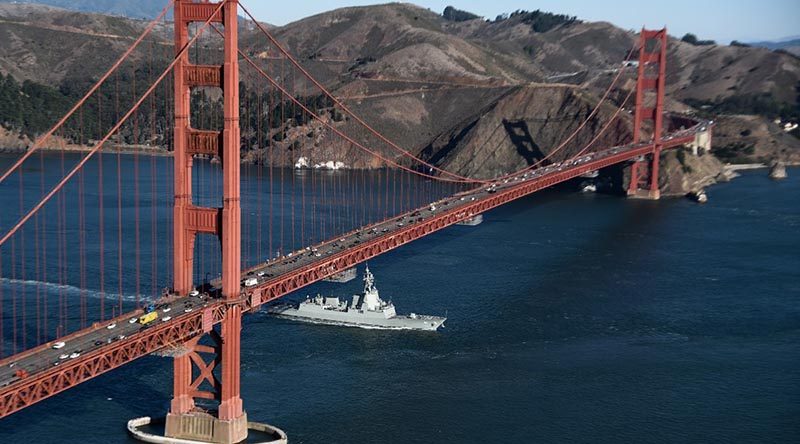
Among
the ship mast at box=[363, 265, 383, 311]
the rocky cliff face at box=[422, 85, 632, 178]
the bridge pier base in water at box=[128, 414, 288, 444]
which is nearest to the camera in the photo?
the bridge pier base in water at box=[128, 414, 288, 444]

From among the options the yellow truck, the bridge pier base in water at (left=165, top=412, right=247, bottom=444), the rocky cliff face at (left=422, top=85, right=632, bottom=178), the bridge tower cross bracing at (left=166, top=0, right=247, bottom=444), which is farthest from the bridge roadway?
the rocky cliff face at (left=422, top=85, right=632, bottom=178)

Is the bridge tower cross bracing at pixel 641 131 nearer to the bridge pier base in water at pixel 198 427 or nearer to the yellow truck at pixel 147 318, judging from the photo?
the bridge pier base in water at pixel 198 427

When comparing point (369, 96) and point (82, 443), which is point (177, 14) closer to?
point (82, 443)

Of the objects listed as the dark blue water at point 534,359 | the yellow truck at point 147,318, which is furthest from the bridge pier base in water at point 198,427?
the yellow truck at point 147,318

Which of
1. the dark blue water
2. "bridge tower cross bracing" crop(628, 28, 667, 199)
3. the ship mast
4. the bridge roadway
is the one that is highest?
"bridge tower cross bracing" crop(628, 28, 667, 199)

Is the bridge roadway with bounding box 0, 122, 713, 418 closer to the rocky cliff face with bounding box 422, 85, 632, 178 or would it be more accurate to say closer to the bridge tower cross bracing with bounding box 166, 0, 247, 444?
the bridge tower cross bracing with bounding box 166, 0, 247, 444

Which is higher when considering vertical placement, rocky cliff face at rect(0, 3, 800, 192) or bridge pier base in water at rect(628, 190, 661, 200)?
rocky cliff face at rect(0, 3, 800, 192)
